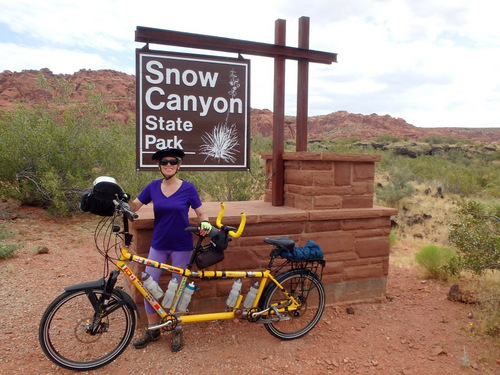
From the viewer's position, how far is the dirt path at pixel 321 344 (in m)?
3.23

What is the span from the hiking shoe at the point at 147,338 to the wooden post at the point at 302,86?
3060mm

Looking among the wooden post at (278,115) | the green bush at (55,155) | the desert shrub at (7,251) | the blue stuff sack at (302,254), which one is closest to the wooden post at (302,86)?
the wooden post at (278,115)

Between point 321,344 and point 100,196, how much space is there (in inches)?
99.2

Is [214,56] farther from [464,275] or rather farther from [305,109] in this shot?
[464,275]

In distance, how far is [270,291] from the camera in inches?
144

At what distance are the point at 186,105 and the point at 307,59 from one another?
179 centimetres

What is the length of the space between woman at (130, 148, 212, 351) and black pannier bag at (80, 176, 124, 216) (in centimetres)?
37

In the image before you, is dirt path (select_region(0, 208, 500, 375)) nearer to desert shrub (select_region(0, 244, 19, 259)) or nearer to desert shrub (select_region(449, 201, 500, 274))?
desert shrub (select_region(449, 201, 500, 274))

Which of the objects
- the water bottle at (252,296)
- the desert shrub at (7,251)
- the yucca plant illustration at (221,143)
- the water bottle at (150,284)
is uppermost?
the yucca plant illustration at (221,143)

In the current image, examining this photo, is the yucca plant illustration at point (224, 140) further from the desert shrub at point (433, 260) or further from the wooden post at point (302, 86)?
the desert shrub at point (433, 260)

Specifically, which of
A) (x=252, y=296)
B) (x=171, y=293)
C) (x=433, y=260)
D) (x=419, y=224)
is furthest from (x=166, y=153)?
(x=419, y=224)

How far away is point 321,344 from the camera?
145 inches

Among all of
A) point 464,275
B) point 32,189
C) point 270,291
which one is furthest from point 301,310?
point 32,189

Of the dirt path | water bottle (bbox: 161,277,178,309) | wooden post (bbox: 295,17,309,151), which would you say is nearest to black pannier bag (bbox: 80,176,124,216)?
water bottle (bbox: 161,277,178,309)
